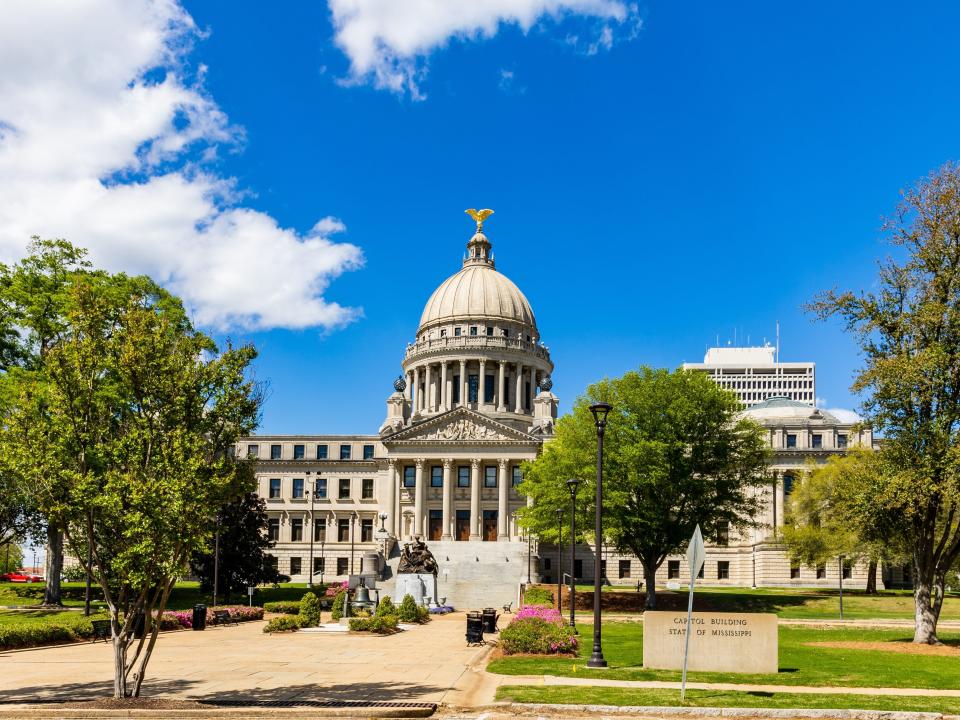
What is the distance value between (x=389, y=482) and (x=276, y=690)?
71.7 meters

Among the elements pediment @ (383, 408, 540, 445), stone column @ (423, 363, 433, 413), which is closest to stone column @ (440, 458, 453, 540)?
pediment @ (383, 408, 540, 445)

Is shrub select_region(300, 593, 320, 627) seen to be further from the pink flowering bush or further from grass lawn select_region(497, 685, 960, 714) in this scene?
grass lawn select_region(497, 685, 960, 714)

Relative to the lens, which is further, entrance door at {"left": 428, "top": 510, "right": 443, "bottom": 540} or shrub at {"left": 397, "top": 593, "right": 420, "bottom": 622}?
entrance door at {"left": 428, "top": 510, "right": 443, "bottom": 540}

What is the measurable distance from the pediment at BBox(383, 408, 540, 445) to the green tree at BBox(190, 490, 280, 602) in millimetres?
26806

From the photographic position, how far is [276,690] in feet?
66.0

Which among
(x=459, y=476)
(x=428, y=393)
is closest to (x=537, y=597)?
(x=459, y=476)

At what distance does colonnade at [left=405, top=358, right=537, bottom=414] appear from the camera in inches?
4087

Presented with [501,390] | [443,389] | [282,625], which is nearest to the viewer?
[282,625]

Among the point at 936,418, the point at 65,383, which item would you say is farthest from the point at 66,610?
the point at 936,418

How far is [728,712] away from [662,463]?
123 feet

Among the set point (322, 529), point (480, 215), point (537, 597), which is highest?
point (480, 215)

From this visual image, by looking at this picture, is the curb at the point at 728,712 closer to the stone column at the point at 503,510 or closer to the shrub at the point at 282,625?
the shrub at the point at 282,625

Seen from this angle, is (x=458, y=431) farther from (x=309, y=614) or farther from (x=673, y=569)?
(x=309, y=614)

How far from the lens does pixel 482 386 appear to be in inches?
4075
